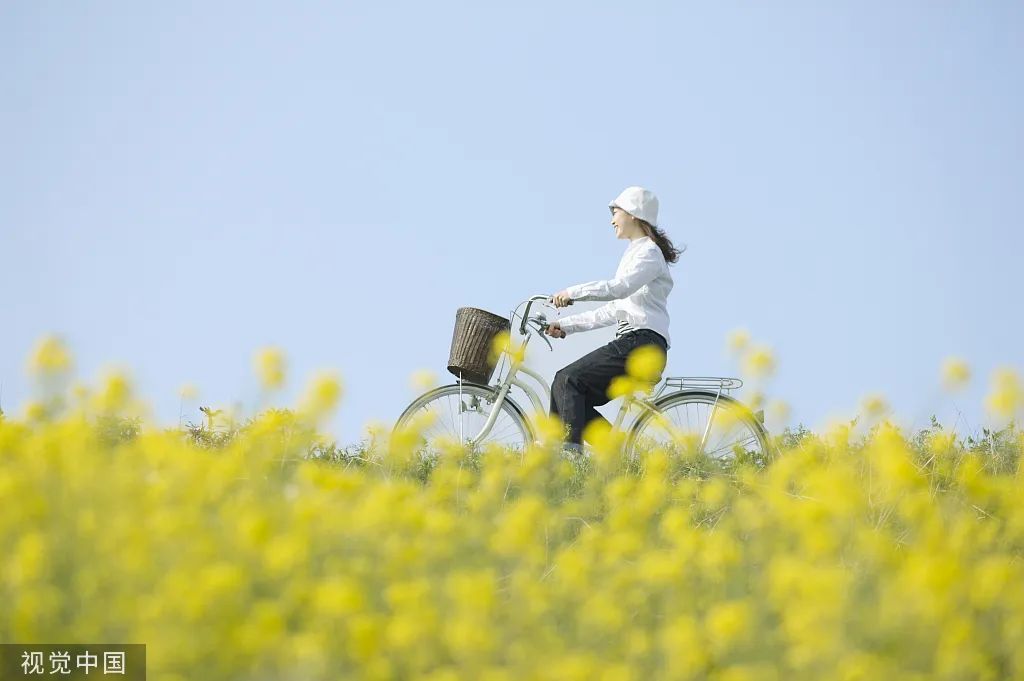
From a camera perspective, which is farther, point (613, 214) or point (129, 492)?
point (613, 214)

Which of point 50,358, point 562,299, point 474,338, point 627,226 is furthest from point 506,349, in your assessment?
point 50,358

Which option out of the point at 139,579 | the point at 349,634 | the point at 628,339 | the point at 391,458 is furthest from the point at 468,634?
the point at 628,339

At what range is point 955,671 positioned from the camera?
3.29 m

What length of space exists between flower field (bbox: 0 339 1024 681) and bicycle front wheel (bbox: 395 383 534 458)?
89.1 inches

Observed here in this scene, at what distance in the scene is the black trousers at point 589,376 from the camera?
255 inches

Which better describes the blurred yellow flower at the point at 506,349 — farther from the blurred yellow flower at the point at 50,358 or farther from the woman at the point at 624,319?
the blurred yellow flower at the point at 50,358

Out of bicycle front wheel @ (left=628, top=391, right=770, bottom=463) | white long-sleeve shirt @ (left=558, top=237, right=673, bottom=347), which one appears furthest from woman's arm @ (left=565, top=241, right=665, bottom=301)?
bicycle front wheel @ (left=628, top=391, right=770, bottom=463)

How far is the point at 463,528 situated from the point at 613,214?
332cm

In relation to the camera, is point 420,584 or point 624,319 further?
point 624,319

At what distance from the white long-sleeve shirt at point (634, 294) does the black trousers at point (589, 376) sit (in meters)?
0.08

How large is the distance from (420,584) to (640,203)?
3.76 meters

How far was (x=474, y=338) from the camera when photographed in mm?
6574

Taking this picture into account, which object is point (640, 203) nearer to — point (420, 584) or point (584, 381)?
point (584, 381)

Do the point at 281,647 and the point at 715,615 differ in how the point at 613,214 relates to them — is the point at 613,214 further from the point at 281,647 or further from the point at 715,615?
the point at 281,647
